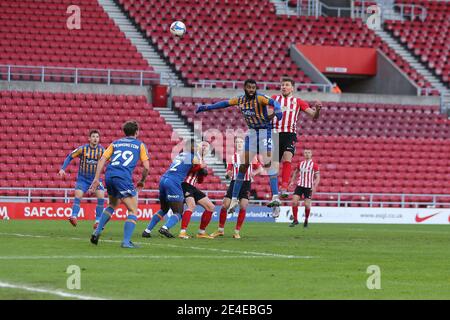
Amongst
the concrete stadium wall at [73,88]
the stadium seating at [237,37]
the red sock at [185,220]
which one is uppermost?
the stadium seating at [237,37]

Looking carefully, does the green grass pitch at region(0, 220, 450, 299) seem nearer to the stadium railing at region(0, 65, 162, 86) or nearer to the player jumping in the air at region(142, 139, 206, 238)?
the player jumping in the air at region(142, 139, 206, 238)

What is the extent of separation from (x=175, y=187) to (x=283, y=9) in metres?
28.9

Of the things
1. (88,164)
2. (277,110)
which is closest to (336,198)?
(88,164)

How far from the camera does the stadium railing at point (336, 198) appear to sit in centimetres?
3428

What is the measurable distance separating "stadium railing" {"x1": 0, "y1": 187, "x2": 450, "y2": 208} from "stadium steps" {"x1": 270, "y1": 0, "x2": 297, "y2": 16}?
1210cm

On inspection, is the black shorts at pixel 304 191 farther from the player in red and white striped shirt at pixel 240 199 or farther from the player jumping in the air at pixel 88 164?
the player jumping in the air at pixel 88 164

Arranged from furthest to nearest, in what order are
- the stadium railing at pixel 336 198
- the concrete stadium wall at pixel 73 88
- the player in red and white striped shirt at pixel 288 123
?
the concrete stadium wall at pixel 73 88 → the stadium railing at pixel 336 198 → the player in red and white striped shirt at pixel 288 123

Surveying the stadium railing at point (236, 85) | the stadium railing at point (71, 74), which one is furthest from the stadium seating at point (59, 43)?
the stadium railing at point (236, 85)

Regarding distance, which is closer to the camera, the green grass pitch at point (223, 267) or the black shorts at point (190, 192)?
the green grass pitch at point (223, 267)

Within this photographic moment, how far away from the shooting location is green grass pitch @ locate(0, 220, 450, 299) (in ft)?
37.4

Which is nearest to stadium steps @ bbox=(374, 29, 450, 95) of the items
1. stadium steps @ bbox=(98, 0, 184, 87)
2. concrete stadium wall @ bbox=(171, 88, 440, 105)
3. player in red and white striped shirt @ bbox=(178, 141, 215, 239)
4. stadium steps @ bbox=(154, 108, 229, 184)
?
concrete stadium wall @ bbox=(171, 88, 440, 105)

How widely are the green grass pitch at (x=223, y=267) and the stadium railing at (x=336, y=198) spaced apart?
43.3 feet
